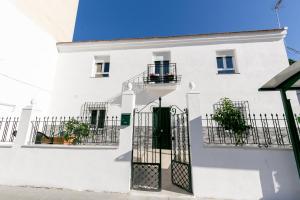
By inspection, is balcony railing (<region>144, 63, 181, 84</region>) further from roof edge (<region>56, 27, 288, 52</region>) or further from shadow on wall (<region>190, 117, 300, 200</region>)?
shadow on wall (<region>190, 117, 300, 200</region>)

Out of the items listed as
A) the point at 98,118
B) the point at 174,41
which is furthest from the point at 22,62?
the point at 174,41

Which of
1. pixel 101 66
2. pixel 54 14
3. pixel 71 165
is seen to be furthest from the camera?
pixel 54 14

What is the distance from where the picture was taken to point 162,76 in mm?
9109

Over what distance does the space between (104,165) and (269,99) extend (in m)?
8.52

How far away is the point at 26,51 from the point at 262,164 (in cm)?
1098

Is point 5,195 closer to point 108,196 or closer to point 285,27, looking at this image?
point 108,196

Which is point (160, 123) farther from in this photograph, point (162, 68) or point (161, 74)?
point (162, 68)

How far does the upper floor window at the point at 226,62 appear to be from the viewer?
918 centimetres

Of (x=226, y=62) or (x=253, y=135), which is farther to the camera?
(x=226, y=62)

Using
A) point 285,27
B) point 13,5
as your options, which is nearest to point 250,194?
point 285,27

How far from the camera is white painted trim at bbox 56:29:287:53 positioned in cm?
891

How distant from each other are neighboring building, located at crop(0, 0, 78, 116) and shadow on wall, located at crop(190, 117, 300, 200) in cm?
839

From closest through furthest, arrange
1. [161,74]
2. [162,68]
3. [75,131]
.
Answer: [75,131]
[161,74]
[162,68]

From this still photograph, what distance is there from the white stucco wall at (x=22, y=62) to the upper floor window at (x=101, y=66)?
8.68 feet
